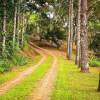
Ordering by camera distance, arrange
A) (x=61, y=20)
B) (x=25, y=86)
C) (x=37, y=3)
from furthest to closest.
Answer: (x=61, y=20)
(x=37, y=3)
(x=25, y=86)

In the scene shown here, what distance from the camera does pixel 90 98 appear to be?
55.7 ft

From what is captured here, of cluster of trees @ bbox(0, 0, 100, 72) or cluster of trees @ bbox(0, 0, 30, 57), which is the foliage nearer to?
cluster of trees @ bbox(0, 0, 100, 72)

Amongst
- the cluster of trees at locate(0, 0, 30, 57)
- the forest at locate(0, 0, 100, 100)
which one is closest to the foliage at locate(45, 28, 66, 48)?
the forest at locate(0, 0, 100, 100)

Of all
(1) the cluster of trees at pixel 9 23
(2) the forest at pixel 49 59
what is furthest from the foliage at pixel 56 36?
(1) the cluster of trees at pixel 9 23

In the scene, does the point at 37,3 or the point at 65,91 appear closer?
the point at 65,91

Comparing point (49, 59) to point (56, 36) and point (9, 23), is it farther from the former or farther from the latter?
point (56, 36)

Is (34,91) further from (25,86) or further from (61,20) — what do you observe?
(61,20)

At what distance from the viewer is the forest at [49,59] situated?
19.5 meters

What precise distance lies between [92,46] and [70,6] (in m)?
16.4

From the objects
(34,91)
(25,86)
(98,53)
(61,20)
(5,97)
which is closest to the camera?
(5,97)

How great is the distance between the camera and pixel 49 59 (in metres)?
54.1

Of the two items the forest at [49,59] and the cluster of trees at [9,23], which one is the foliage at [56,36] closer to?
the forest at [49,59]

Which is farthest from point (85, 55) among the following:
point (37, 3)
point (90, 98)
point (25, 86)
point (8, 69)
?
point (37, 3)

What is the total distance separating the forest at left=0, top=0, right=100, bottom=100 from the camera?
19.5m
